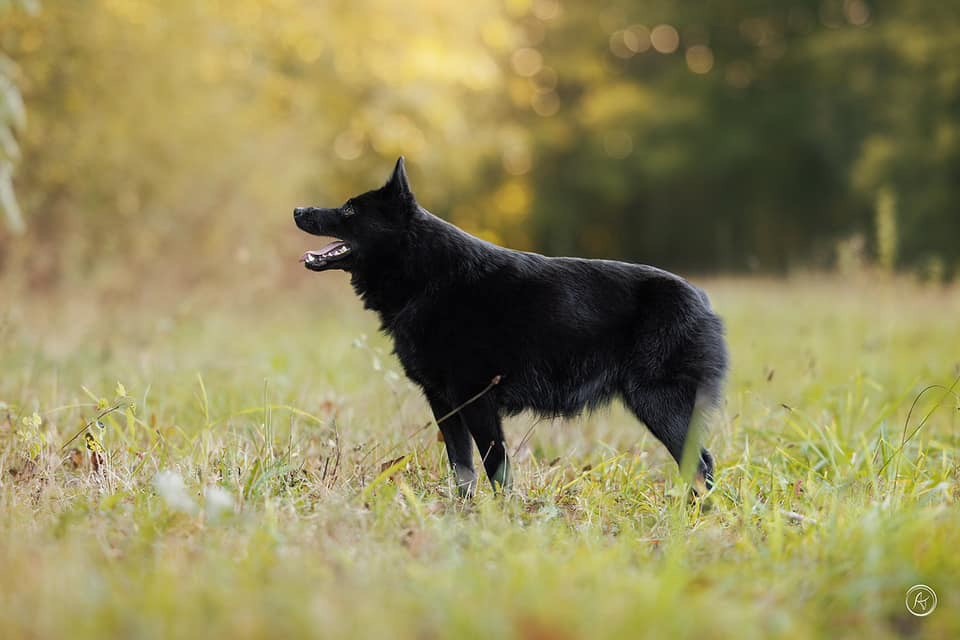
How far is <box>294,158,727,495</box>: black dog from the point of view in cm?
335

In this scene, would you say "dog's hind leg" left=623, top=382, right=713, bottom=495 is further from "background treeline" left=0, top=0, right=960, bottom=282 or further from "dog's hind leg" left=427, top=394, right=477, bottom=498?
"background treeline" left=0, top=0, right=960, bottom=282

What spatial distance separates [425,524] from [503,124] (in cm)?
1920

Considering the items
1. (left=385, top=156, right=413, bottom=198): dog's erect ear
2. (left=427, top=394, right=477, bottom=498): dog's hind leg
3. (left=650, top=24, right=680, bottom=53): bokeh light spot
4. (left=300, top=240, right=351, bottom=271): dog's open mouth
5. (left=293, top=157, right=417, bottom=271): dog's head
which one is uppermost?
(left=650, top=24, right=680, bottom=53): bokeh light spot

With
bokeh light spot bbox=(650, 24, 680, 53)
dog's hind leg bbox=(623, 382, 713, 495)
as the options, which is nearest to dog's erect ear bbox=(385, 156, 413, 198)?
dog's hind leg bbox=(623, 382, 713, 495)

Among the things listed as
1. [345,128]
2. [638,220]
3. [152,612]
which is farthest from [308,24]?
[638,220]

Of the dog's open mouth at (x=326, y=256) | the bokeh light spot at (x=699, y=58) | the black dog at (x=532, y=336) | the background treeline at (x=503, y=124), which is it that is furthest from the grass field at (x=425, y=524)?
the bokeh light spot at (x=699, y=58)

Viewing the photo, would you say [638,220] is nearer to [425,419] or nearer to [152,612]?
[425,419]

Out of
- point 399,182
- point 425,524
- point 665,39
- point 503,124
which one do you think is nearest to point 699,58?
point 665,39

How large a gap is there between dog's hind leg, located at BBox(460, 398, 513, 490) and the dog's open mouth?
80 cm

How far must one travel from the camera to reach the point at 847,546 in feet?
7.91

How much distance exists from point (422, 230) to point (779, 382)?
3.27m

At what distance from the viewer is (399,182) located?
351 centimetres

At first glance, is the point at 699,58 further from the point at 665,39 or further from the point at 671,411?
the point at 671,411

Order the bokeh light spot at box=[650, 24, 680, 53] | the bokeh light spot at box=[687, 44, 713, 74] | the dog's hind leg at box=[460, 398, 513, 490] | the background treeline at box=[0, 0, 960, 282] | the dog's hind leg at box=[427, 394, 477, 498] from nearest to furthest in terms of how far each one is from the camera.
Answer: the dog's hind leg at box=[460, 398, 513, 490] → the dog's hind leg at box=[427, 394, 477, 498] → the background treeline at box=[0, 0, 960, 282] → the bokeh light spot at box=[687, 44, 713, 74] → the bokeh light spot at box=[650, 24, 680, 53]
